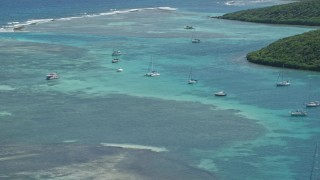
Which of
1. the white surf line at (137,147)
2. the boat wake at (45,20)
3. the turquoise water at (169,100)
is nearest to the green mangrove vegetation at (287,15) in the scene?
the turquoise water at (169,100)

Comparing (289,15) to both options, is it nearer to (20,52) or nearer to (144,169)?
(20,52)

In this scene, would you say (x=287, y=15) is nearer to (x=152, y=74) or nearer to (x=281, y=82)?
(x=152, y=74)

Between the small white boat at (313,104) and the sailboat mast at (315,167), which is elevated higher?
the small white boat at (313,104)

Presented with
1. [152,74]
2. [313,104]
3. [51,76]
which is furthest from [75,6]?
[313,104]

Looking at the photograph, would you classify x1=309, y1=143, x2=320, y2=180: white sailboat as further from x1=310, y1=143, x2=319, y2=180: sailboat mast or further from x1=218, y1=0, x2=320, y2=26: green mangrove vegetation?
x1=218, y1=0, x2=320, y2=26: green mangrove vegetation

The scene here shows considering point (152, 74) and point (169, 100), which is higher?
point (152, 74)

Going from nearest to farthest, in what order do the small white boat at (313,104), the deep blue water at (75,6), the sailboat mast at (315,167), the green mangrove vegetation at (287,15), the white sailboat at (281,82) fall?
the sailboat mast at (315,167)
the small white boat at (313,104)
the white sailboat at (281,82)
the green mangrove vegetation at (287,15)
the deep blue water at (75,6)

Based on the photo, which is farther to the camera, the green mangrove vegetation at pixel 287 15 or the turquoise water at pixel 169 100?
the green mangrove vegetation at pixel 287 15

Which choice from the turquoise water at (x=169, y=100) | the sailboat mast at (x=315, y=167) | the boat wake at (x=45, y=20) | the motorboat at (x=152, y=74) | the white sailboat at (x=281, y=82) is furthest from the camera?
the boat wake at (x=45, y=20)

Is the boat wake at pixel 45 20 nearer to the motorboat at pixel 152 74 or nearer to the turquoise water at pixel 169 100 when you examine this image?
the turquoise water at pixel 169 100
